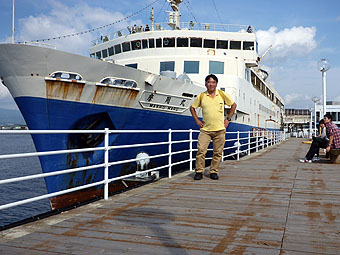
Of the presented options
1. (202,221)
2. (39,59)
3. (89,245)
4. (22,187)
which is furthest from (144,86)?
(22,187)

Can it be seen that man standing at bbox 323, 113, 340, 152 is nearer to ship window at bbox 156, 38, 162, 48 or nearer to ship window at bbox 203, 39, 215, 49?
ship window at bbox 203, 39, 215, 49

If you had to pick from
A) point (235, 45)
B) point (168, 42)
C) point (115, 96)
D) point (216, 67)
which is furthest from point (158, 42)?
point (115, 96)

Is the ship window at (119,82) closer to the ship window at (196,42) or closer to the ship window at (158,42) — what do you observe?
the ship window at (158,42)

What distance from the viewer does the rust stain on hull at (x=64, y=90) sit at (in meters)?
7.61

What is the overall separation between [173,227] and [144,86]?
266 inches

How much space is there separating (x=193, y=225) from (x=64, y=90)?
18.9 ft

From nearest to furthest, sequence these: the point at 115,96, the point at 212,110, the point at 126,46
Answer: the point at 212,110 < the point at 115,96 < the point at 126,46

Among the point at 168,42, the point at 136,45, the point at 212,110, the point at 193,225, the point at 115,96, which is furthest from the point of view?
the point at 136,45

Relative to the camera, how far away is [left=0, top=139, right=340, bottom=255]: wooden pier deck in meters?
2.56

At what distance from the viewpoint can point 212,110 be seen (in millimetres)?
5719

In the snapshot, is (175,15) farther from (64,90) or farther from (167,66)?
(64,90)

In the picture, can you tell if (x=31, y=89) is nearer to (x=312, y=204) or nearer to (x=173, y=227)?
(x=173, y=227)

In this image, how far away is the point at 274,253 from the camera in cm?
245

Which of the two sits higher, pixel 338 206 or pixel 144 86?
pixel 144 86
